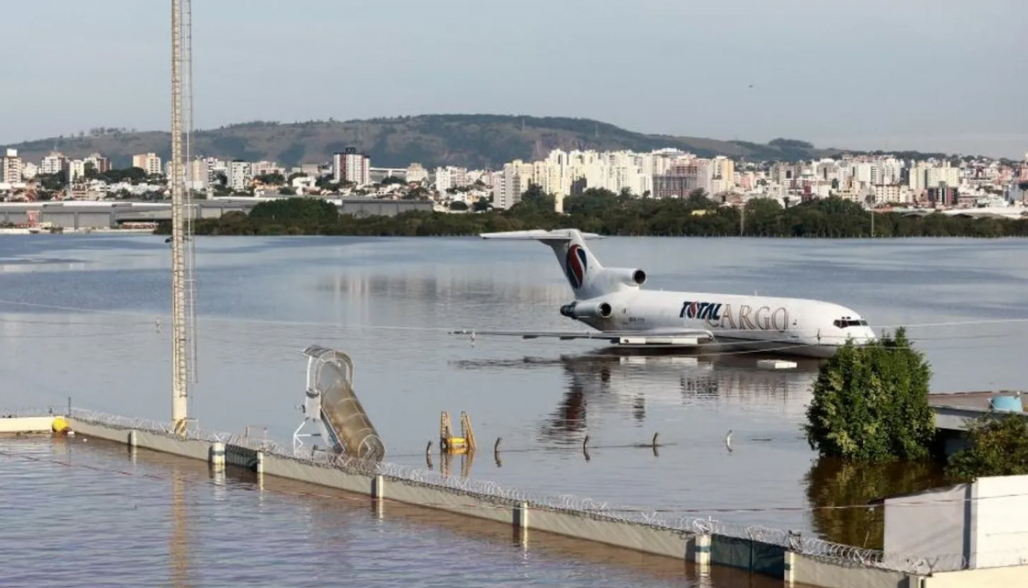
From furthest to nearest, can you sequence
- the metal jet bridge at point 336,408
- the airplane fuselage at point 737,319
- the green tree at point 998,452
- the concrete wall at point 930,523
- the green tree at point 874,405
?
the airplane fuselage at point 737,319 → the green tree at point 874,405 → the metal jet bridge at point 336,408 → the green tree at point 998,452 → the concrete wall at point 930,523

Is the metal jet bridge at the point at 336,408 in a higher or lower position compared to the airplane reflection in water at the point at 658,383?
higher

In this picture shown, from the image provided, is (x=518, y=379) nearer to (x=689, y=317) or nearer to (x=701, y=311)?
(x=689, y=317)

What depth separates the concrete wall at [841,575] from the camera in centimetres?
3281

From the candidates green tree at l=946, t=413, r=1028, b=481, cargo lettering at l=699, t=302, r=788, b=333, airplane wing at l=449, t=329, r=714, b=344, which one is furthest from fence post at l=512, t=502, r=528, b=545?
airplane wing at l=449, t=329, r=714, b=344

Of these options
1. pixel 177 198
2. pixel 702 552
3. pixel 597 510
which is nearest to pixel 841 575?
pixel 702 552

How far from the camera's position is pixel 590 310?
8769cm

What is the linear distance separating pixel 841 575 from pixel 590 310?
54.0 meters

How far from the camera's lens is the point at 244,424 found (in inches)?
2544

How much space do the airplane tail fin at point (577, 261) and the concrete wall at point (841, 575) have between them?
5421 centimetres

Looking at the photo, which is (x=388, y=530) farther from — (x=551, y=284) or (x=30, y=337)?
(x=551, y=284)

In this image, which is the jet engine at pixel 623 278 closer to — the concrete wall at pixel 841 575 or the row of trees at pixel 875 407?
the row of trees at pixel 875 407

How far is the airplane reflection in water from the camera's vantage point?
6669 centimetres

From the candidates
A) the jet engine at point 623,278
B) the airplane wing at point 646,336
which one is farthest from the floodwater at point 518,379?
the jet engine at point 623,278

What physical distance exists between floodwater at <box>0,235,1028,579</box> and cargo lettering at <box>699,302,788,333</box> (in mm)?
1759
